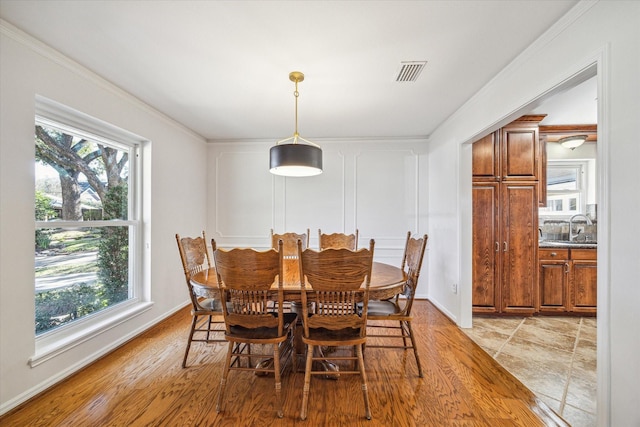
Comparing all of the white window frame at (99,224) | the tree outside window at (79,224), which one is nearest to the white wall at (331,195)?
the white window frame at (99,224)

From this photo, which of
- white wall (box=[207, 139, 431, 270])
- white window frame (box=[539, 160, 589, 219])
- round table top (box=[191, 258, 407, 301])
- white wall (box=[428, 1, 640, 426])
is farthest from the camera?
white wall (box=[207, 139, 431, 270])

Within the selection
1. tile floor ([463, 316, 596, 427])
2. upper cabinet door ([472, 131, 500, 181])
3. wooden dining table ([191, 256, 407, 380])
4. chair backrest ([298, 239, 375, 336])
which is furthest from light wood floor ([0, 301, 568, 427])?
upper cabinet door ([472, 131, 500, 181])

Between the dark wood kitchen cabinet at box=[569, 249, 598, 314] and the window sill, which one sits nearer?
the window sill

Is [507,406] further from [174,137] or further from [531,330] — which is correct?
[174,137]

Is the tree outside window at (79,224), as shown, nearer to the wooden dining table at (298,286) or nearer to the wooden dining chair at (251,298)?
the wooden dining table at (298,286)

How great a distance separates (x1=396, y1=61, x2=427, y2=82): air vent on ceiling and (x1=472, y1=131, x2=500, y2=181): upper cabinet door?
1.45 metres

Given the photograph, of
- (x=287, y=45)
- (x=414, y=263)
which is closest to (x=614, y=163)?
(x=414, y=263)

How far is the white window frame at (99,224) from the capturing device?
1.94 meters

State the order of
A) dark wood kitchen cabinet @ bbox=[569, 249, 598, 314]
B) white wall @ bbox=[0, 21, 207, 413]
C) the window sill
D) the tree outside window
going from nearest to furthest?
1. white wall @ bbox=[0, 21, 207, 413]
2. the window sill
3. the tree outside window
4. dark wood kitchen cabinet @ bbox=[569, 249, 598, 314]

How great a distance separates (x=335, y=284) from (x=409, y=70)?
1815 millimetres

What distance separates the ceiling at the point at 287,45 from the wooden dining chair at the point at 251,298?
141 cm

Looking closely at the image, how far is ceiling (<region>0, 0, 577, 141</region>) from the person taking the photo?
151 cm

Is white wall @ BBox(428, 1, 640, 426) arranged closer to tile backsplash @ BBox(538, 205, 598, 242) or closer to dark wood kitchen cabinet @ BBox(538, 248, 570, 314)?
dark wood kitchen cabinet @ BBox(538, 248, 570, 314)

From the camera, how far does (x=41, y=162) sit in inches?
77.9
